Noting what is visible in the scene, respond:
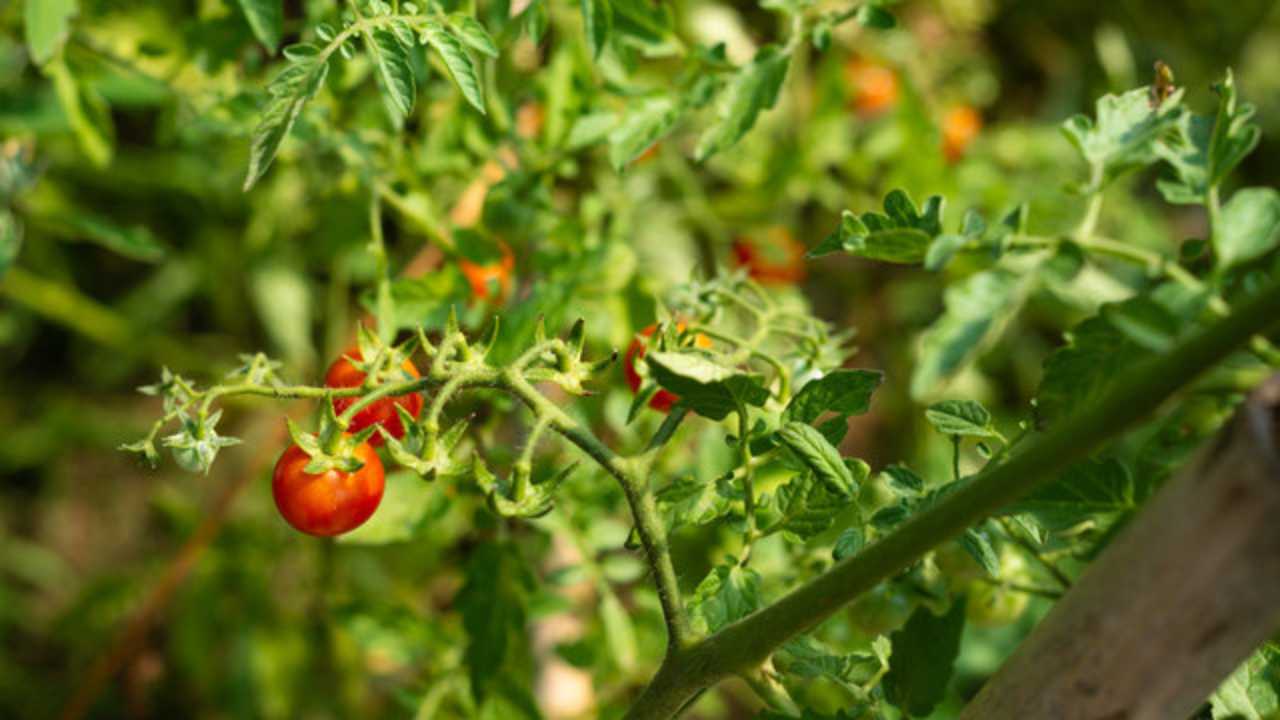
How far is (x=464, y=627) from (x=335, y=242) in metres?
0.50

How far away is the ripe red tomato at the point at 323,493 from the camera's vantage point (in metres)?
0.79

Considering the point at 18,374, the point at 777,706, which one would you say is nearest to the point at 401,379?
the point at 777,706

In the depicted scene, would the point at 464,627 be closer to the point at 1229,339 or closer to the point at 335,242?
the point at 335,242

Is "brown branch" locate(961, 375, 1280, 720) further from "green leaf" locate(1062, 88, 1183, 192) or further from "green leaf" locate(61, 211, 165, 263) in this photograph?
"green leaf" locate(61, 211, 165, 263)

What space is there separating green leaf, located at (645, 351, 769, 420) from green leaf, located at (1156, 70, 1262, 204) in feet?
0.89

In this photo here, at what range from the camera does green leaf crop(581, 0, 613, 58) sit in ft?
2.93

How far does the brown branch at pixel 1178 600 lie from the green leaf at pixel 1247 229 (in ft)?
0.28

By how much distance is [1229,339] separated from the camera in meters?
0.53

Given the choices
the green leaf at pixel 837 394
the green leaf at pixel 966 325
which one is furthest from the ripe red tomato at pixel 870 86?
the green leaf at pixel 966 325

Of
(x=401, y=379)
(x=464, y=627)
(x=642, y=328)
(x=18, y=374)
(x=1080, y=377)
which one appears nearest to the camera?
(x=1080, y=377)

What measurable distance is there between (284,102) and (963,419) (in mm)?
481

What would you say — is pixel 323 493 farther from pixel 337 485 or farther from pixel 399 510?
pixel 399 510

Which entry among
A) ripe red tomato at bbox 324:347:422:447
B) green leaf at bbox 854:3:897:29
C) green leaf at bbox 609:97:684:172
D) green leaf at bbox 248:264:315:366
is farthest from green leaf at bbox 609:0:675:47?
green leaf at bbox 248:264:315:366

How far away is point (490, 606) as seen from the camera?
104 centimetres
